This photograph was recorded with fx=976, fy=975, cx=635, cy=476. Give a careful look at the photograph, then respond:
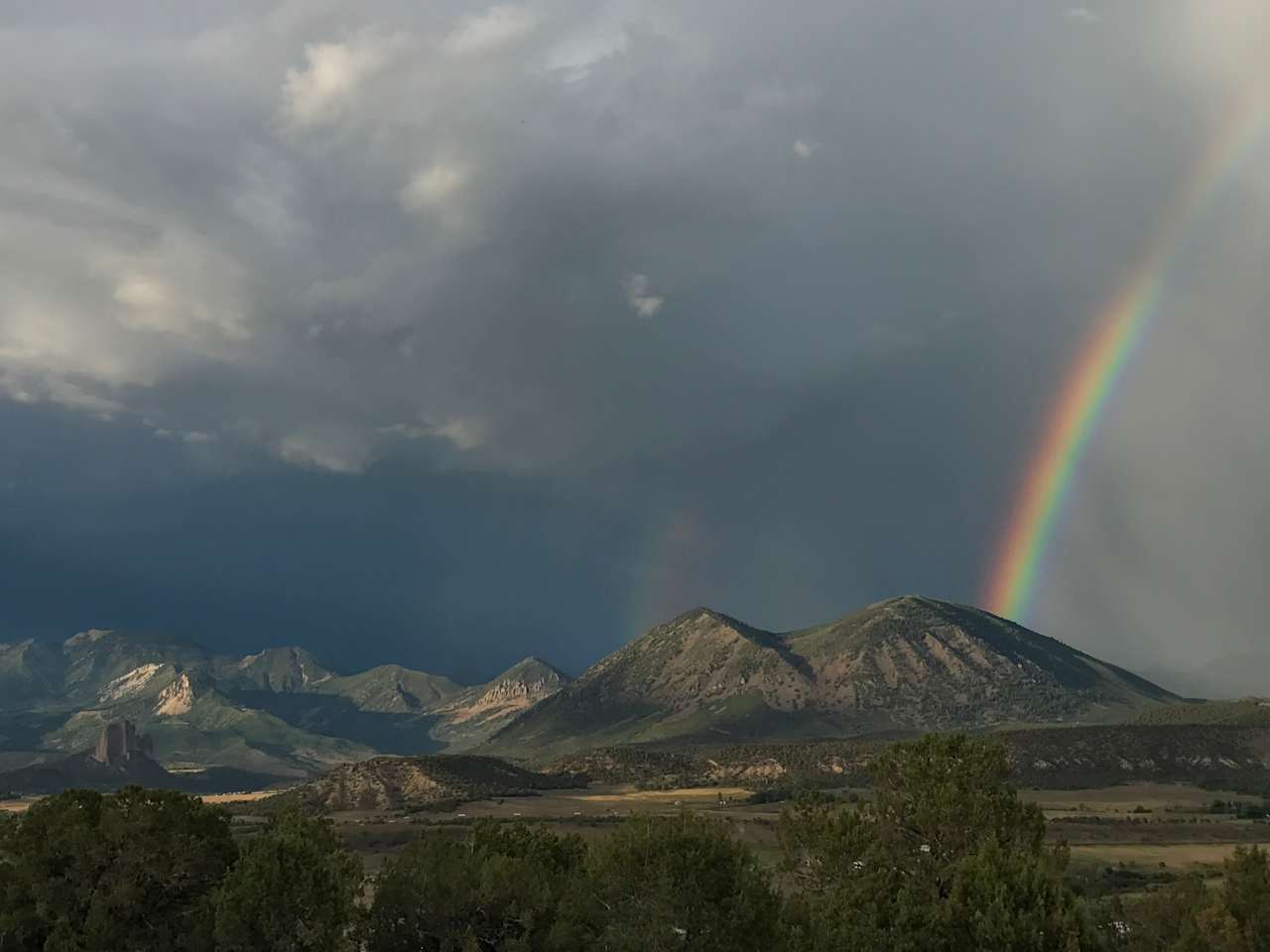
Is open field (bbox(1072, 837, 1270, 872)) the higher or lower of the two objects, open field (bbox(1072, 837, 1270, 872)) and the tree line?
the lower

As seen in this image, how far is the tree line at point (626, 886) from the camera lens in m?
54.8

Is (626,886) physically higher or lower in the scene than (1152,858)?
higher

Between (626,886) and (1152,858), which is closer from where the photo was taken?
(626,886)

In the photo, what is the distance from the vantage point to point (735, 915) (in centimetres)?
5759

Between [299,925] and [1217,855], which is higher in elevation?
[299,925]

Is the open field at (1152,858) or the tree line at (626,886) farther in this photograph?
the open field at (1152,858)

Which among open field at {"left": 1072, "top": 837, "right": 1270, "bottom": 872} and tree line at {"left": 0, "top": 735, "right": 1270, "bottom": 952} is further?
open field at {"left": 1072, "top": 837, "right": 1270, "bottom": 872}

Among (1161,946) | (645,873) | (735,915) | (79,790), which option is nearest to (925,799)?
(735,915)

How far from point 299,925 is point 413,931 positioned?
297 inches

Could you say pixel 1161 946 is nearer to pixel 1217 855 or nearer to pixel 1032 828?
pixel 1032 828

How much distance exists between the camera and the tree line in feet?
180

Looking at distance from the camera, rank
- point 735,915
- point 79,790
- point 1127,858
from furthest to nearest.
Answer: point 1127,858 < point 79,790 < point 735,915

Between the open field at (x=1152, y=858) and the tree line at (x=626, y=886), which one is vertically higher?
the tree line at (x=626, y=886)

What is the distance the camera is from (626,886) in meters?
59.7
